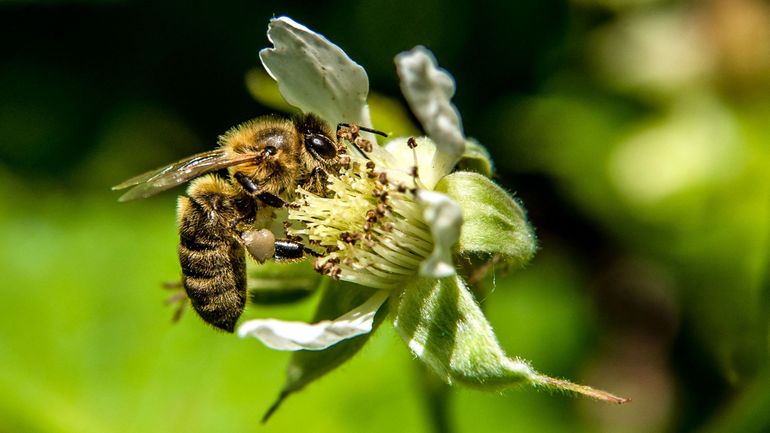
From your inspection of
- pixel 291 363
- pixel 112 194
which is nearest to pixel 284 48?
pixel 291 363

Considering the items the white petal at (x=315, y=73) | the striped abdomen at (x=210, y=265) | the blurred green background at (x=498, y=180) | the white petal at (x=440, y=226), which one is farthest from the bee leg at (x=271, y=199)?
the blurred green background at (x=498, y=180)

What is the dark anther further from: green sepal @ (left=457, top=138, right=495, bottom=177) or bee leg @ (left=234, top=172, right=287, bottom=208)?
green sepal @ (left=457, top=138, right=495, bottom=177)

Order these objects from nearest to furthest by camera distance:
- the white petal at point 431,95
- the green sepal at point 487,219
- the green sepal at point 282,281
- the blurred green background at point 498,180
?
the white petal at point 431,95
the green sepal at point 487,219
the green sepal at point 282,281
the blurred green background at point 498,180

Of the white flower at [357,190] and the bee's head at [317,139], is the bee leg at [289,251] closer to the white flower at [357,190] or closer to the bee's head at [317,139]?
the white flower at [357,190]

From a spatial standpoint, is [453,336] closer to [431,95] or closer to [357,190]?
[357,190]

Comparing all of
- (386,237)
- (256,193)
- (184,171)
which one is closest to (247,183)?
(256,193)

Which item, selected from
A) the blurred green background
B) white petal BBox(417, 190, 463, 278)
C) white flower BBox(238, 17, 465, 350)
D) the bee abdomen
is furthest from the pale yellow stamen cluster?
the blurred green background
